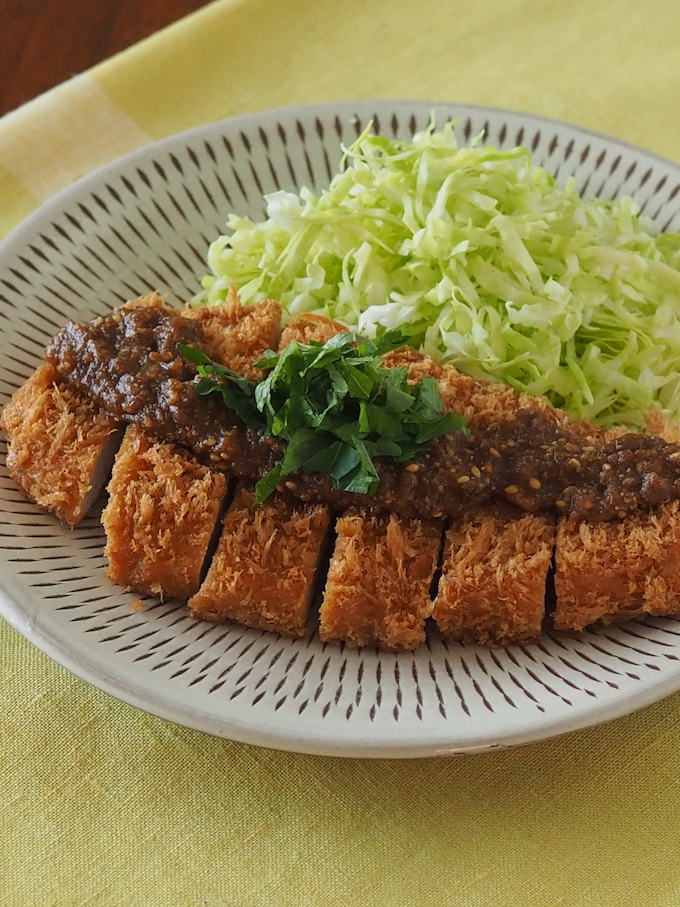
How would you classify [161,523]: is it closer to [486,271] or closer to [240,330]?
[240,330]

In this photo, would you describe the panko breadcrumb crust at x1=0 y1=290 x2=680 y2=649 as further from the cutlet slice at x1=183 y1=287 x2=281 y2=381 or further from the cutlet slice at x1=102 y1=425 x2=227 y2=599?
the cutlet slice at x1=183 y1=287 x2=281 y2=381

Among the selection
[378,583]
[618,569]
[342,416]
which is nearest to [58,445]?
[342,416]

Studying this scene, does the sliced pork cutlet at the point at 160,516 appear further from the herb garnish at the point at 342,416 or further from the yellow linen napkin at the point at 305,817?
the yellow linen napkin at the point at 305,817

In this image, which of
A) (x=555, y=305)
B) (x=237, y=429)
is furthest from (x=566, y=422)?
(x=237, y=429)

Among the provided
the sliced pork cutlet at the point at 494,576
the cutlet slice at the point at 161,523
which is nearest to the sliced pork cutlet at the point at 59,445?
the cutlet slice at the point at 161,523

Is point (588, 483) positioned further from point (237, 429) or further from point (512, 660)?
point (237, 429)
